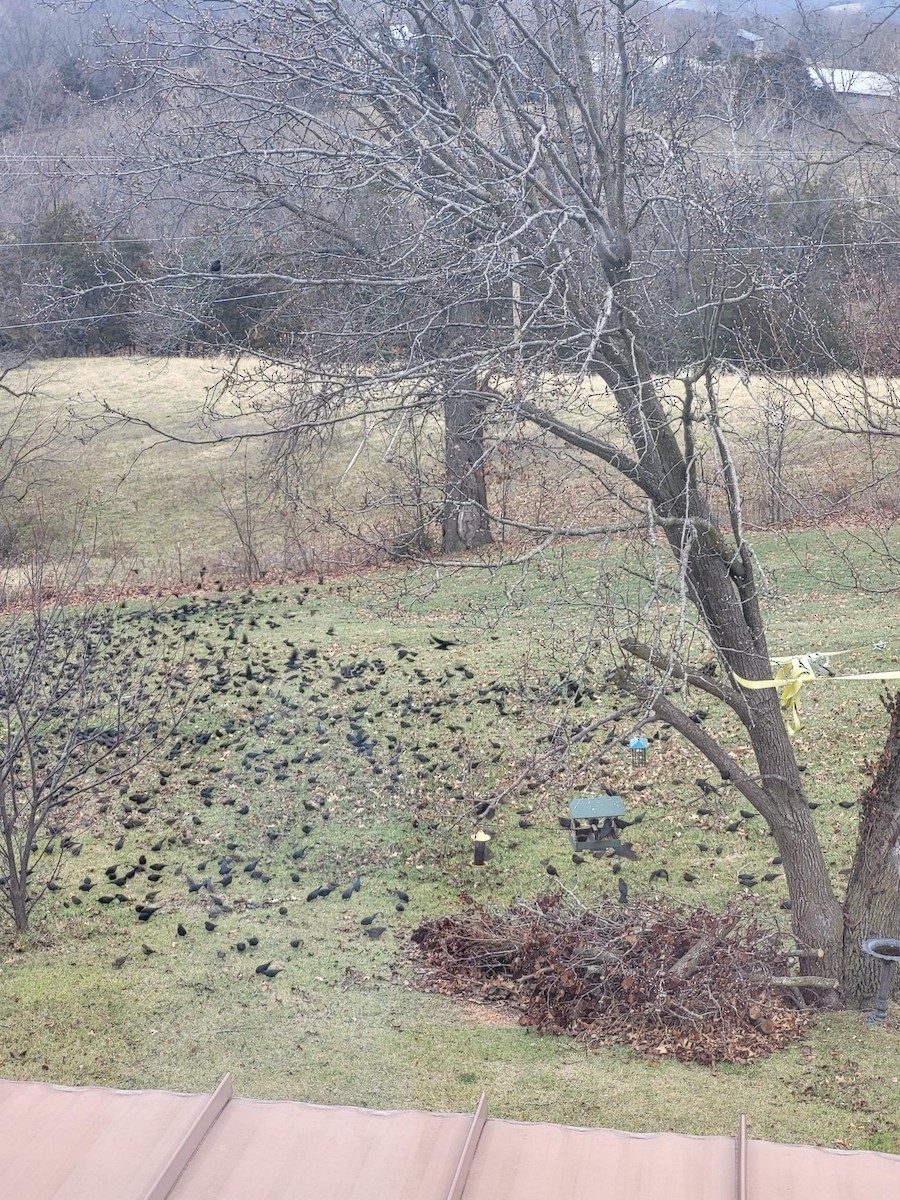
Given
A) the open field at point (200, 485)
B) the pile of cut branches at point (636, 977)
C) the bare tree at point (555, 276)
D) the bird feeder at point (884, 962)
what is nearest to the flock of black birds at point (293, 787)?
the pile of cut branches at point (636, 977)

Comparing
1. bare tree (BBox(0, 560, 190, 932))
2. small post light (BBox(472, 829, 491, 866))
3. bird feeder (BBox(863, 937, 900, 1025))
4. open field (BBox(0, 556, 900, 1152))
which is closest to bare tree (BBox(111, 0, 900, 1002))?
bird feeder (BBox(863, 937, 900, 1025))

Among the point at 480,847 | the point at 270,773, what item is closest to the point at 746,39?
the point at 270,773

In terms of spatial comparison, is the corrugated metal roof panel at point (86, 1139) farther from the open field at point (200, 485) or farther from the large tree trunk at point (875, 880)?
the open field at point (200, 485)

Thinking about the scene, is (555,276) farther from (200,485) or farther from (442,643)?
(200,485)

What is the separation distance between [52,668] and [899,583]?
30.0ft

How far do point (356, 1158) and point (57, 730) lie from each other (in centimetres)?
834

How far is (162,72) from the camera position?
5.98 meters

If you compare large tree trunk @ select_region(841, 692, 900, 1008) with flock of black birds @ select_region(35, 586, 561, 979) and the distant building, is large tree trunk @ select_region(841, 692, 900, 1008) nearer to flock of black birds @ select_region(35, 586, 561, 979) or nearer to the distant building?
flock of black birds @ select_region(35, 586, 561, 979)

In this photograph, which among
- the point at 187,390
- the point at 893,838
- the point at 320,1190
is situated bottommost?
the point at 893,838

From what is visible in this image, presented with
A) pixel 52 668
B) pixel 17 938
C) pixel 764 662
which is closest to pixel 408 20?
pixel 764 662

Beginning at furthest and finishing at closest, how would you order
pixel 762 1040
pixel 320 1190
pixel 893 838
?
pixel 893 838 → pixel 762 1040 → pixel 320 1190

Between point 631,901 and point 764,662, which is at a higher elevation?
point 764,662

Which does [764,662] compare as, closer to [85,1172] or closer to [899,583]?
[85,1172]

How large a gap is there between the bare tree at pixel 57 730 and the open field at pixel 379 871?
0.80 feet
